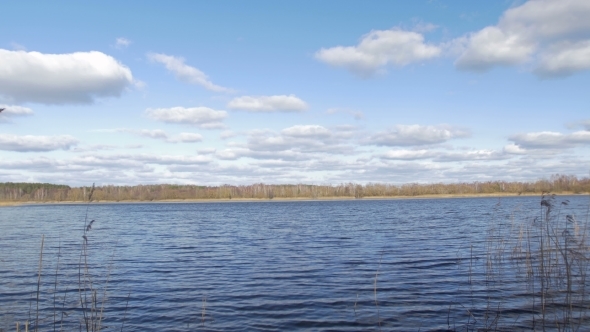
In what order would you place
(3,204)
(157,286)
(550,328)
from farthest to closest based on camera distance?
1. (3,204)
2. (157,286)
3. (550,328)

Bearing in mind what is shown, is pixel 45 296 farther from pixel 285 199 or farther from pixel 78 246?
pixel 285 199

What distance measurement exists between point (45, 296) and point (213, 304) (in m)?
6.27

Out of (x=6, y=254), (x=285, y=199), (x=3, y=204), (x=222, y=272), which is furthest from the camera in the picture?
(x=285, y=199)

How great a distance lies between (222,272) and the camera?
813 inches

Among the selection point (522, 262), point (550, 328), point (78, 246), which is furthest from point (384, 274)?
point (78, 246)

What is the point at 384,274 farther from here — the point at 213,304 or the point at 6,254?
the point at 6,254

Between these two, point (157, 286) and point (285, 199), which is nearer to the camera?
point (157, 286)

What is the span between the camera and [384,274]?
1897 centimetres

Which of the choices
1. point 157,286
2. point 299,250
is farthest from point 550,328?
point 299,250

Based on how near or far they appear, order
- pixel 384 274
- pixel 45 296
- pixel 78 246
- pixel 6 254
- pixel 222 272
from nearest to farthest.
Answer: pixel 45 296 → pixel 384 274 → pixel 222 272 → pixel 6 254 → pixel 78 246

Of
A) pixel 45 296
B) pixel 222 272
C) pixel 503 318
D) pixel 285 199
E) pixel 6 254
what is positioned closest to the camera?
pixel 503 318

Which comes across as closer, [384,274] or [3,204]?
[384,274]

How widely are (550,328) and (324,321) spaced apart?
5576 mm

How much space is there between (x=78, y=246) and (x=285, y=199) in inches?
6544
